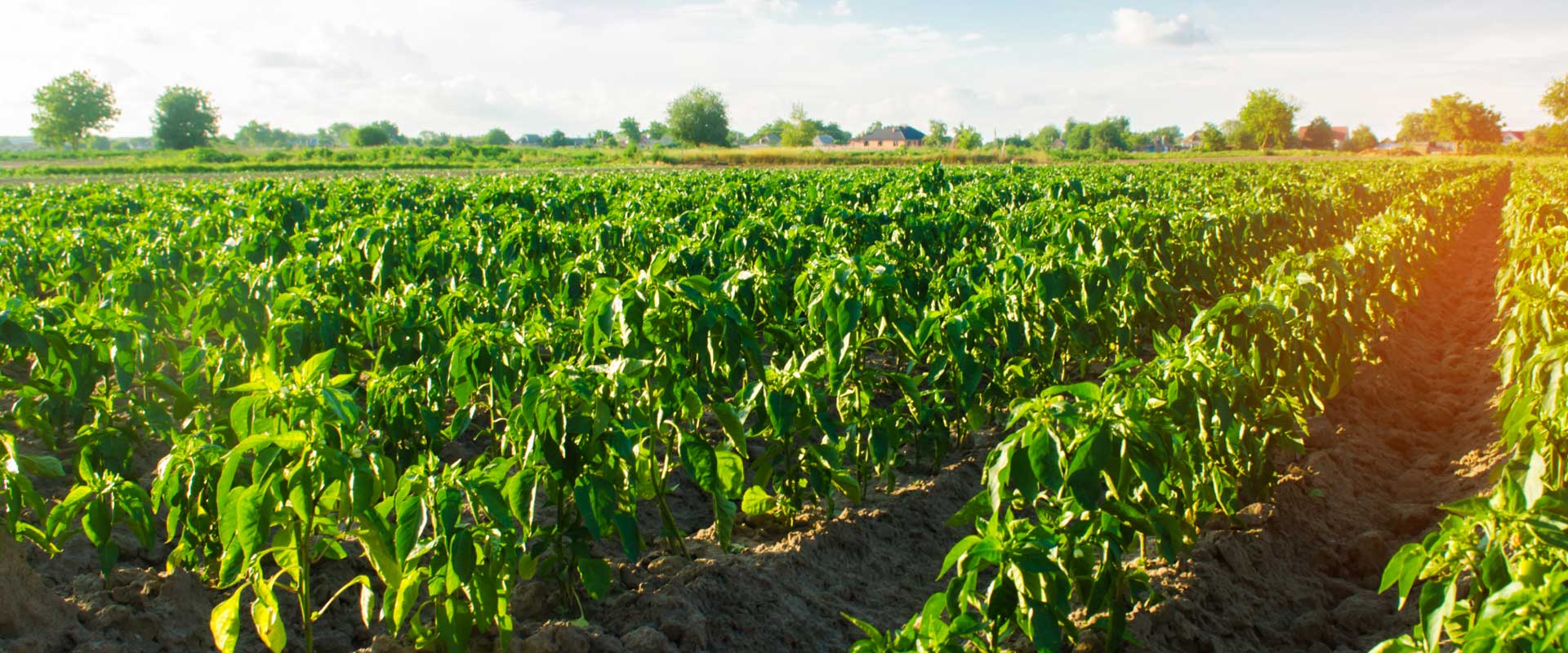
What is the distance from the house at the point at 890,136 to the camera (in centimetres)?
13950

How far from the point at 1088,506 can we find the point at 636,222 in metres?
6.32

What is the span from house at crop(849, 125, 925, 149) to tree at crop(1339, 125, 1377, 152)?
5527 centimetres

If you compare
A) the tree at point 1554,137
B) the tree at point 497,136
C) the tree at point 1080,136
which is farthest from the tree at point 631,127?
the tree at point 1554,137

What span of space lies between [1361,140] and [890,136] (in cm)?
6279

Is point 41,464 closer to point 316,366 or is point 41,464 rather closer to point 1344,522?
point 316,366

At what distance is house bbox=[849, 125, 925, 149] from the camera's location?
139500 mm

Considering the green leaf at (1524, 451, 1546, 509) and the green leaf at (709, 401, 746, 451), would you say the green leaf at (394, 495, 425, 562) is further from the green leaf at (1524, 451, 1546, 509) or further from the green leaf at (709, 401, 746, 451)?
the green leaf at (1524, 451, 1546, 509)

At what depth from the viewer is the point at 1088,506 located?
261 cm

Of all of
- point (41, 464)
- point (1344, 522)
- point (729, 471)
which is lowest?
point (1344, 522)

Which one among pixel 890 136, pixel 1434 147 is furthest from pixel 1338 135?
pixel 890 136

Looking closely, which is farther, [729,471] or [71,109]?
[71,109]

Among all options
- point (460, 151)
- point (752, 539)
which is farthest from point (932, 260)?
point (460, 151)

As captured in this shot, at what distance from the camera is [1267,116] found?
102 metres

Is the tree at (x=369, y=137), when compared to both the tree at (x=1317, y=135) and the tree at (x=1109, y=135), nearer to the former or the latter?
the tree at (x=1109, y=135)
